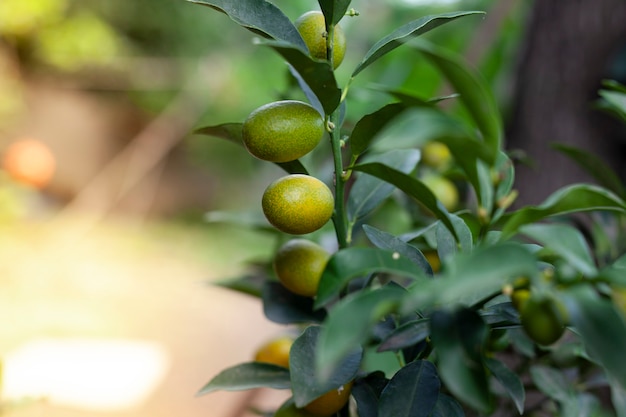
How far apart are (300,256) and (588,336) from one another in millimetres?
192

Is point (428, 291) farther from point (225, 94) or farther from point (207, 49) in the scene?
point (207, 49)

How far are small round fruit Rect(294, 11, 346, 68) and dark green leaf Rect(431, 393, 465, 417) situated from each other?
0.19 meters

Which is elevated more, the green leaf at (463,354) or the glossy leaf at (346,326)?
the glossy leaf at (346,326)

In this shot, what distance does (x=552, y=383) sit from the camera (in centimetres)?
43

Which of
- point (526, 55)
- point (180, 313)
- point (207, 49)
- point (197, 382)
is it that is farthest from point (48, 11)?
point (526, 55)

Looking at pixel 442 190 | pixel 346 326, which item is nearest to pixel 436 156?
pixel 442 190

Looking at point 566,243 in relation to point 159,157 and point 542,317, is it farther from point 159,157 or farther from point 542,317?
point 159,157

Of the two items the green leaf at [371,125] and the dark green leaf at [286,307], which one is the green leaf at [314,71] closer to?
the green leaf at [371,125]

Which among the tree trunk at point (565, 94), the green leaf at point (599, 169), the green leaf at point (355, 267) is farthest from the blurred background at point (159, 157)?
the green leaf at point (355, 267)

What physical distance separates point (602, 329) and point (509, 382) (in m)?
0.11

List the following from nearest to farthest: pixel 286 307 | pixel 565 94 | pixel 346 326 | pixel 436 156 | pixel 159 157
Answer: pixel 346 326
pixel 286 307
pixel 436 156
pixel 565 94
pixel 159 157

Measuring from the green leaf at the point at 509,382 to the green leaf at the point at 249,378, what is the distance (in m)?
0.12

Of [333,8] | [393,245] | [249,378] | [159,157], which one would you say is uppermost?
[333,8]

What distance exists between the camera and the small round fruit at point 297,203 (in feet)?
0.99
